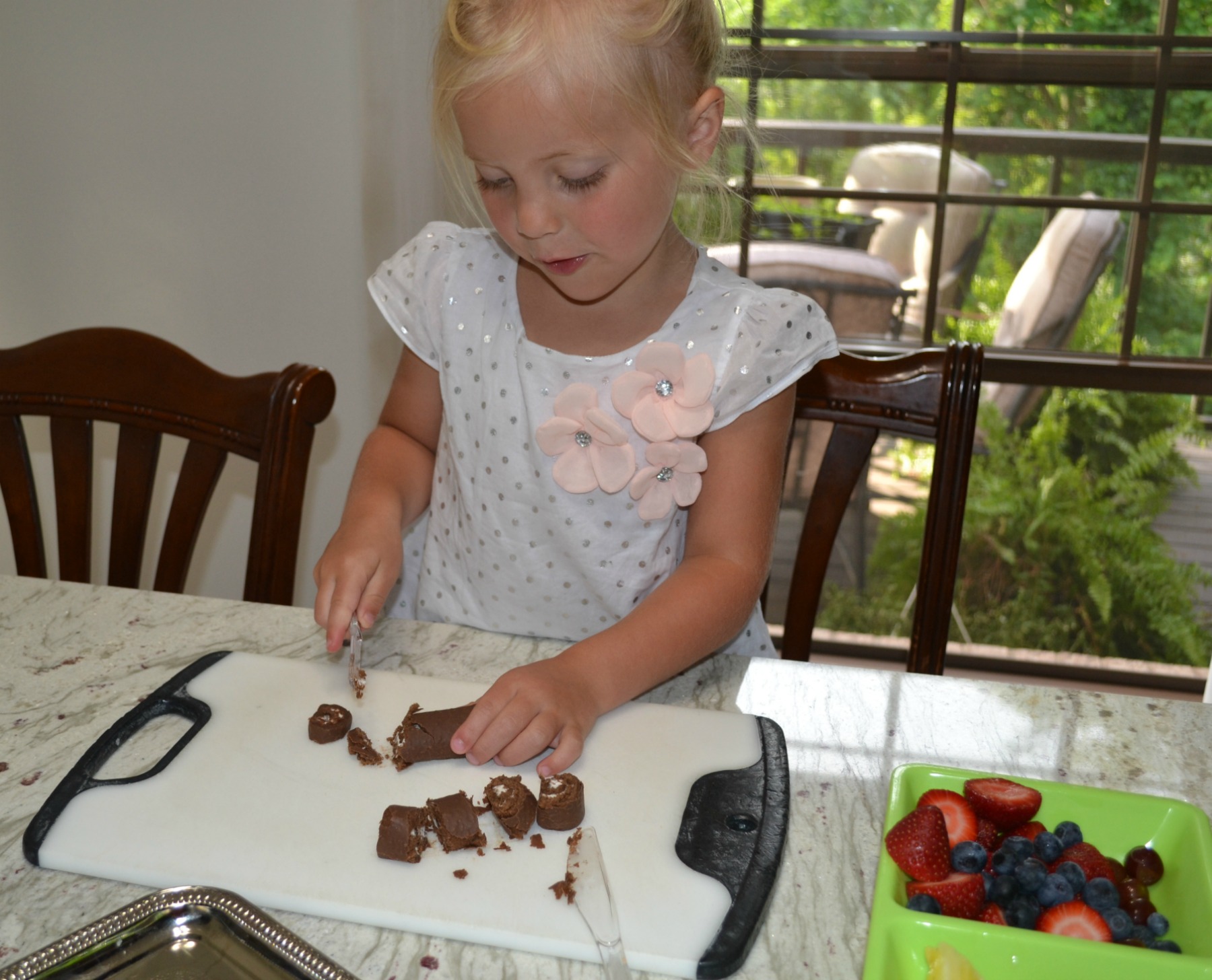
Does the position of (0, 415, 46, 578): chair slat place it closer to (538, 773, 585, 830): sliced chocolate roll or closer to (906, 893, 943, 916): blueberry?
(538, 773, 585, 830): sliced chocolate roll

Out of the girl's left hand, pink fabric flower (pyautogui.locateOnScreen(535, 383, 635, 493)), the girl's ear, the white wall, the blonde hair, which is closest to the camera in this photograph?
the girl's left hand

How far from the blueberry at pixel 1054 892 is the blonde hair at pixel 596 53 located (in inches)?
25.9

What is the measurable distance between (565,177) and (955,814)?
1.92ft

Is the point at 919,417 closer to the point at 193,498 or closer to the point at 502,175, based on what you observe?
the point at 502,175

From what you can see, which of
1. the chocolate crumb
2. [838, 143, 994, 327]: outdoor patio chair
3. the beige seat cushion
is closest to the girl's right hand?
the chocolate crumb

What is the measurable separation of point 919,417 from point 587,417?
353 millimetres

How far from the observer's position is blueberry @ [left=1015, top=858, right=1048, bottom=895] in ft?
2.05

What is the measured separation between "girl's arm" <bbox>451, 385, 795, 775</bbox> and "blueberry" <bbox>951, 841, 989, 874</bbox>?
0.28 m

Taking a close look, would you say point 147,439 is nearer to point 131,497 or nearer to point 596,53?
point 131,497

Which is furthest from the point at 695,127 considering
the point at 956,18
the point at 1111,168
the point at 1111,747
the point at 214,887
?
the point at 1111,168

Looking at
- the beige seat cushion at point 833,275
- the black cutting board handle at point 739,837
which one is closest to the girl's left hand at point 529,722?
the black cutting board handle at point 739,837

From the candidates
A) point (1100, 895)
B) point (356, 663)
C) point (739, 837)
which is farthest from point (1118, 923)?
point (356, 663)

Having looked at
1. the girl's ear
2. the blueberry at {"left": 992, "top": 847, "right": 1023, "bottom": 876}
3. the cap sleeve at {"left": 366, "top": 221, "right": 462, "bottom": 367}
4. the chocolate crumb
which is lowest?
the chocolate crumb

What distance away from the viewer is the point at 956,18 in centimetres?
221
